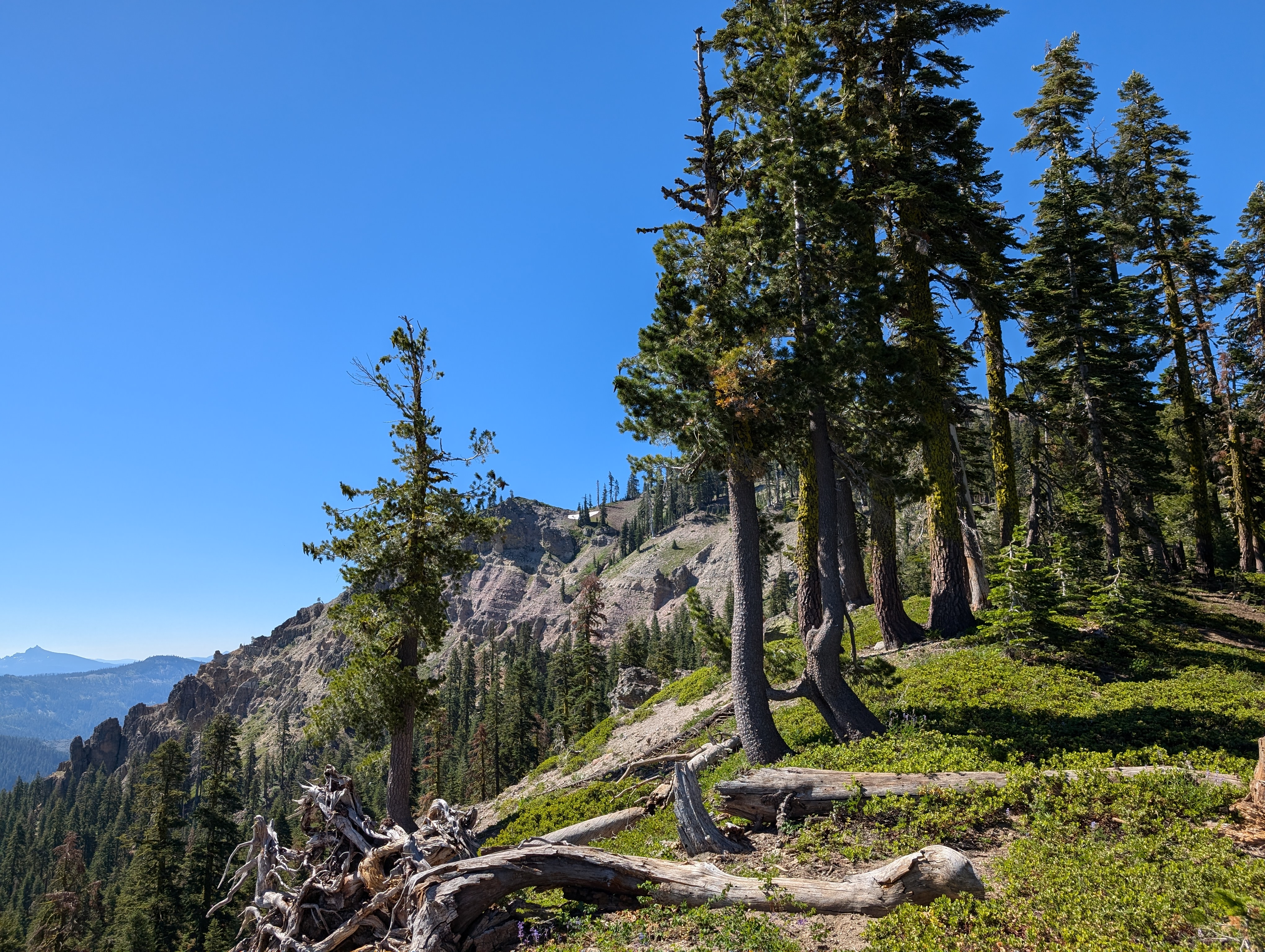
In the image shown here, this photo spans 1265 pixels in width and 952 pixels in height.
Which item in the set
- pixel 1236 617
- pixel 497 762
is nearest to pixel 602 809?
pixel 1236 617

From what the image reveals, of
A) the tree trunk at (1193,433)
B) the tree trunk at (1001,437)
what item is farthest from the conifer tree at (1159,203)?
the tree trunk at (1001,437)

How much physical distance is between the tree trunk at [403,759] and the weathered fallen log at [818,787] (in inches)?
407

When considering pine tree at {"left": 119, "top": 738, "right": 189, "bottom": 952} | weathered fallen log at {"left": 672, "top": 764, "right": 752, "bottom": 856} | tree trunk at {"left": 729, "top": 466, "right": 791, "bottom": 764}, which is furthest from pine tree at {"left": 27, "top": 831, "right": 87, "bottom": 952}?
weathered fallen log at {"left": 672, "top": 764, "right": 752, "bottom": 856}

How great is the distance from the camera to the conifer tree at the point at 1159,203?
2714cm

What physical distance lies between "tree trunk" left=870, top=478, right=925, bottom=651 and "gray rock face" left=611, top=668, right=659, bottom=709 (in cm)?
2574

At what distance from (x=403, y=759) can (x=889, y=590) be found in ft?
45.1

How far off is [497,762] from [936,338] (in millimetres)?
51767

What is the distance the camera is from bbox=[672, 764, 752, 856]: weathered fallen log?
7773 millimetres

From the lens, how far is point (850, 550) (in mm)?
16594

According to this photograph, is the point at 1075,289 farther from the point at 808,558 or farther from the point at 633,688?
the point at 633,688

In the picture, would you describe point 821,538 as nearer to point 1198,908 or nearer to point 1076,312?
point 1198,908

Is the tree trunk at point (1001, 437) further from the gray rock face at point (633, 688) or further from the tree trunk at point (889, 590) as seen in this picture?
the gray rock face at point (633, 688)

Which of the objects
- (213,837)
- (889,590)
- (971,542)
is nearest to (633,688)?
(213,837)

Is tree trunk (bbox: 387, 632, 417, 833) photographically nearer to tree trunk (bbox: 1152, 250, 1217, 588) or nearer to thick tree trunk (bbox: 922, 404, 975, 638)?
thick tree trunk (bbox: 922, 404, 975, 638)
